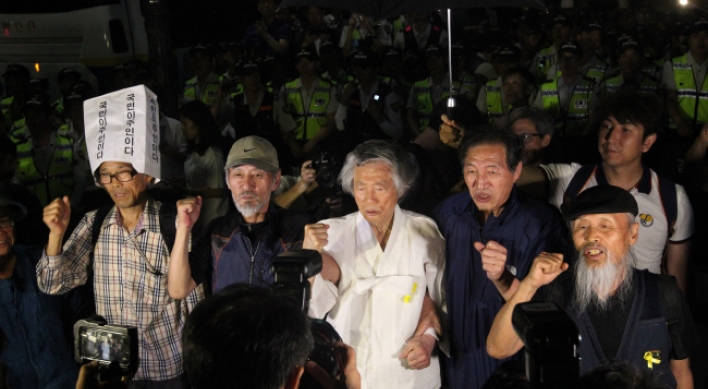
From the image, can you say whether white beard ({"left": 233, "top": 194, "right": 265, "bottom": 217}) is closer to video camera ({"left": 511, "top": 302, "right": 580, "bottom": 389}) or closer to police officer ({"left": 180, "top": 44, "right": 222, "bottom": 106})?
video camera ({"left": 511, "top": 302, "right": 580, "bottom": 389})

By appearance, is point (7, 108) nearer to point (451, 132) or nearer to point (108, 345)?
point (451, 132)

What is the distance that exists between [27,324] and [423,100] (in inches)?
196

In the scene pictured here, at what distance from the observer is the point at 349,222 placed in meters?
3.61

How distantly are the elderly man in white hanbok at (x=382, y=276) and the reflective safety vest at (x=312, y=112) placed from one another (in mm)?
4151

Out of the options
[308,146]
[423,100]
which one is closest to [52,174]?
[308,146]

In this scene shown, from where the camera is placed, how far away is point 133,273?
3.78m

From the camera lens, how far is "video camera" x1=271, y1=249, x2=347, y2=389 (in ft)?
7.39

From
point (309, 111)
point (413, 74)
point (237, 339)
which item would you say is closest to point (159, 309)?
point (237, 339)

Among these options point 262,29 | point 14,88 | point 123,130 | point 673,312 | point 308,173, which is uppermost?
point 262,29

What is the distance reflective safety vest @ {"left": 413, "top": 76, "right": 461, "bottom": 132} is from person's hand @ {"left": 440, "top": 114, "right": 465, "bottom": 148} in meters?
3.06

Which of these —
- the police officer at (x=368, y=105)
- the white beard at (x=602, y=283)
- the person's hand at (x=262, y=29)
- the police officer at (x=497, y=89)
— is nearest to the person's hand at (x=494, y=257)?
the white beard at (x=602, y=283)

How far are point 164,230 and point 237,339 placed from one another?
1.97 metres

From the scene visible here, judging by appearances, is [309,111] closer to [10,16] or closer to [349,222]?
[349,222]

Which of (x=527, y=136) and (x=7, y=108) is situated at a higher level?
(x=7, y=108)
